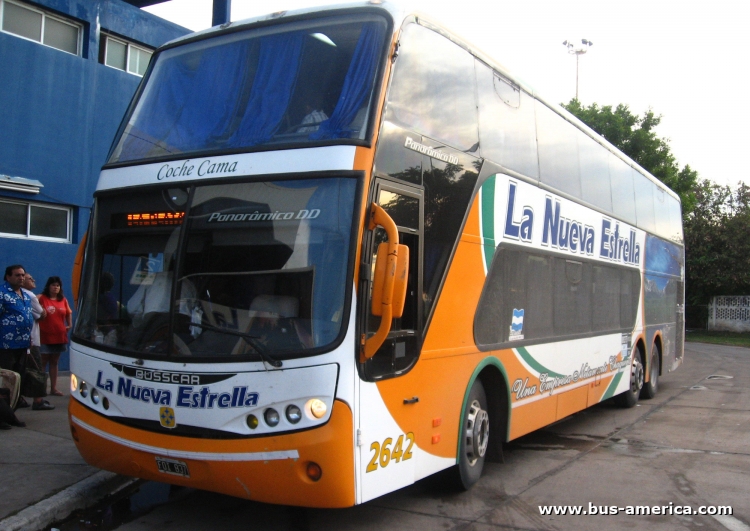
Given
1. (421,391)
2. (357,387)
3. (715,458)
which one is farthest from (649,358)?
(357,387)

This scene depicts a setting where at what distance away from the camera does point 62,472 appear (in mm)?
6754

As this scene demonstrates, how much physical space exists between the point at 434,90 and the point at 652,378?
9867 mm

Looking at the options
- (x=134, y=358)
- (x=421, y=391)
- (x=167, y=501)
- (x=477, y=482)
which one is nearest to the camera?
(x=134, y=358)

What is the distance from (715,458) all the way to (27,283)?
8.68m

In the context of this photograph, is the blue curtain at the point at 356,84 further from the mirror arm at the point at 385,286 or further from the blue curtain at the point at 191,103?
the blue curtain at the point at 191,103

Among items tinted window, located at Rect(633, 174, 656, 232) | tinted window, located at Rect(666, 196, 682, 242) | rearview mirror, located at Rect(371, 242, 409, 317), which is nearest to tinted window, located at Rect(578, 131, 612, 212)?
tinted window, located at Rect(633, 174, 656, 232)

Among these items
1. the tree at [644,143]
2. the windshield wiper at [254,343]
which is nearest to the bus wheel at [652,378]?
the windshield wiper at [254,343]

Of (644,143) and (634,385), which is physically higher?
(644,143)

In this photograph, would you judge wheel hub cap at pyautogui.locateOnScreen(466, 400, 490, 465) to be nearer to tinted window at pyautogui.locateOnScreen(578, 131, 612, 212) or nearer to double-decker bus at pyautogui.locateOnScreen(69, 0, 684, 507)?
double-decker bus at pyautogui.locateOnScreen(69, 0, 684, 507)

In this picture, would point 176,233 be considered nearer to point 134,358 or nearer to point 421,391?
point 134,358

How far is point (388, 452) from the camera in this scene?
535 centimetres

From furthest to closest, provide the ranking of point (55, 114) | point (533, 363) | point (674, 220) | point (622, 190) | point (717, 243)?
point (717, 243), point (674, 220), point (55, 114), point (622, 190), point (533, 363)

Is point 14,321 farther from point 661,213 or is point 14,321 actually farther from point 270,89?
point 661,213

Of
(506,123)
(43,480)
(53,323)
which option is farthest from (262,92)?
(53,323)
